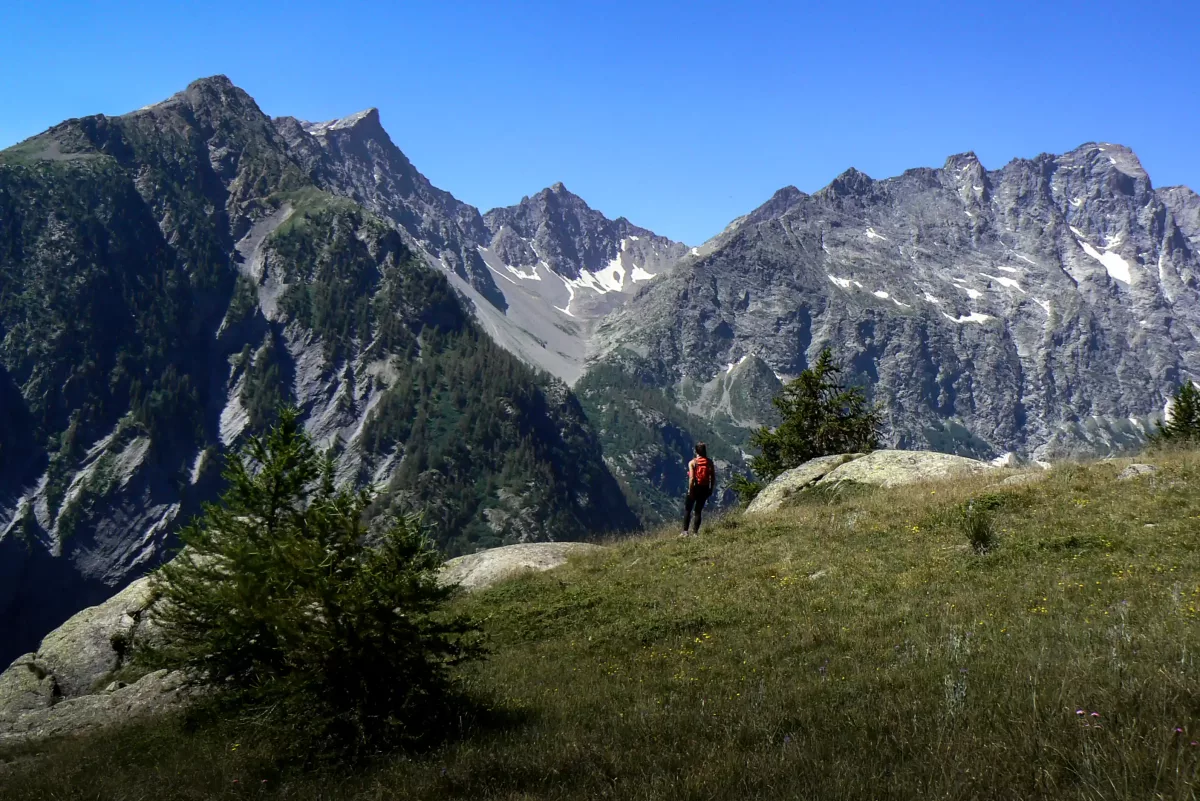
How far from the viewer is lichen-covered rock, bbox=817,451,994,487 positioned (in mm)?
24750

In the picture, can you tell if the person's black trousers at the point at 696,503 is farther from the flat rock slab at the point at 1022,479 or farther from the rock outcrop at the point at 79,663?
the rock outcrop at the point at 79,663

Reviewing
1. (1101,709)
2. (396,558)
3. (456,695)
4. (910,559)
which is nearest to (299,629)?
(396,558)

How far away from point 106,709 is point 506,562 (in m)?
11.3

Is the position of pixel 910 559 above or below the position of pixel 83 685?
above

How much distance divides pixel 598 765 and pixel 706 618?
6683 millimetres

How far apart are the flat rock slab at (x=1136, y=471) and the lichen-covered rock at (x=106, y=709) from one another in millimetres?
21683

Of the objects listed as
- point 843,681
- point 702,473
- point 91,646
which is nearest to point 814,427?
point 702,473

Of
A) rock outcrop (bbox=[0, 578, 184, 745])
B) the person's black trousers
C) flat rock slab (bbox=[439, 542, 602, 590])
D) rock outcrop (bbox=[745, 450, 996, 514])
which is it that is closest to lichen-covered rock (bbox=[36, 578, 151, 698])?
rock outcrop (bbox=[0, 578, 184, 745])

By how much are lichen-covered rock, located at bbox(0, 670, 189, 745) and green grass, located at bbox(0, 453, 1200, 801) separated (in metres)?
1.44

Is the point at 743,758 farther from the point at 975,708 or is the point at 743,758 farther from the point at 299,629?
the point at 299,629

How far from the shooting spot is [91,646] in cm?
2575

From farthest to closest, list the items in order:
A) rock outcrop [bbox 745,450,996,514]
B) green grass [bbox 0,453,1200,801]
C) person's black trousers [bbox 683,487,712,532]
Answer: rock outcrop [bbox 745,450,996,514]
person's black trousers [bbox 683,487,712,532]
green grass [bbox 0,453,1200,801]

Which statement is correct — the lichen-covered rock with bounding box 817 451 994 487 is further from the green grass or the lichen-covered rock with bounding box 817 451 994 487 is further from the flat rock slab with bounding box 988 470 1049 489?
the green grass

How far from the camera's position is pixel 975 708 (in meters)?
6.55
